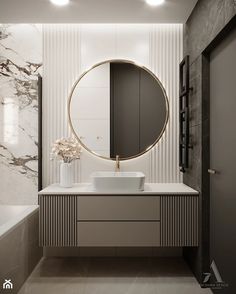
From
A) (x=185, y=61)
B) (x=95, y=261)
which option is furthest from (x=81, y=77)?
(x=95, y=261)

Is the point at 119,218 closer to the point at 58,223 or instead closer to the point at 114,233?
the point at 114,233

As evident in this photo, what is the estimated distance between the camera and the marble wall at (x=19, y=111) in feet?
9.74

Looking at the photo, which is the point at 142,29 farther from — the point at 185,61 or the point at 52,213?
the point at 52,213

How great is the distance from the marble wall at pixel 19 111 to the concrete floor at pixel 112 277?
758mm

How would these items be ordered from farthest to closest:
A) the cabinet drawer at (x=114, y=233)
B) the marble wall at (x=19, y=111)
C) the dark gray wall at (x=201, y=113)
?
the marble wall at (x=19, y=111) → the cabinet drawer at (x=114, y=233) → the dark gray wall at (x=201, y=113)

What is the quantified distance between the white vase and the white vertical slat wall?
411mm

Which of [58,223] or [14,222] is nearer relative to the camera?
[14,222]

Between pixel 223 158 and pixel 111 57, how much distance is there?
1630 mm

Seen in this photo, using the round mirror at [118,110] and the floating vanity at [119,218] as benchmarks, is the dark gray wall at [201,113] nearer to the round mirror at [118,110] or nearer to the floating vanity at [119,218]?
the floating vanity at [119,218]

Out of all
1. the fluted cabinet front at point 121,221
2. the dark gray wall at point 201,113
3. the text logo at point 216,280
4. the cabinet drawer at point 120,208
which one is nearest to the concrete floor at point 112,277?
the text logo at point 216,280

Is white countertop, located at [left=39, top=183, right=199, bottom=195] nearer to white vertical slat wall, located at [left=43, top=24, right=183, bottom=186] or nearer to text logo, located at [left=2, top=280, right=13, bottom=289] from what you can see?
white vertical slat wall, located at [left=43, top=24, right=183, bottom=186]

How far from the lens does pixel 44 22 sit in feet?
9.34

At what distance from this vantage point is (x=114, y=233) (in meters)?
2.46

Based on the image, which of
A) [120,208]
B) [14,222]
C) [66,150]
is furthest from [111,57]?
[14,222]
